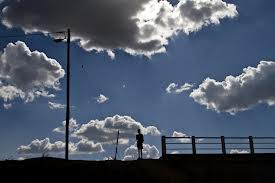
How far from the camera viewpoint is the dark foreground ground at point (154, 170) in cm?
2492

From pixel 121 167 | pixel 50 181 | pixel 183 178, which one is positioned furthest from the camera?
pixel 183 178

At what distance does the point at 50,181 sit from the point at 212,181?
970 centimetres

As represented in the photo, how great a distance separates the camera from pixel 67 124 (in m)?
29.7

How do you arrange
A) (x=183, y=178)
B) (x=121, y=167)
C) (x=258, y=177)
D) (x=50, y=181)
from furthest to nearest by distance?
(x=258, y=177)
(x=183, y=178)
(x=121, y=167)
(x=50, y=181)

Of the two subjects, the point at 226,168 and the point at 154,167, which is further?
the point at 226,168

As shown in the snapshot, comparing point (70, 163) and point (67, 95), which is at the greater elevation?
point (67, 95)

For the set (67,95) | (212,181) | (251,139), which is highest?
(67,95)

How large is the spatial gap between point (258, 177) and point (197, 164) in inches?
153

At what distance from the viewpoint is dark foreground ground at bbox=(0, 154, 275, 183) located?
81.8 ft

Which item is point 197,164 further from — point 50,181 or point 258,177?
point 50,181

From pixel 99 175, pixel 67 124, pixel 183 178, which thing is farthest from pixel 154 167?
pixel 67 124

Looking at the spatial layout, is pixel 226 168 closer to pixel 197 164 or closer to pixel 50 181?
pixel 197 164

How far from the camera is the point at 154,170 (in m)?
27.3

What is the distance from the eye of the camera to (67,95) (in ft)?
102
